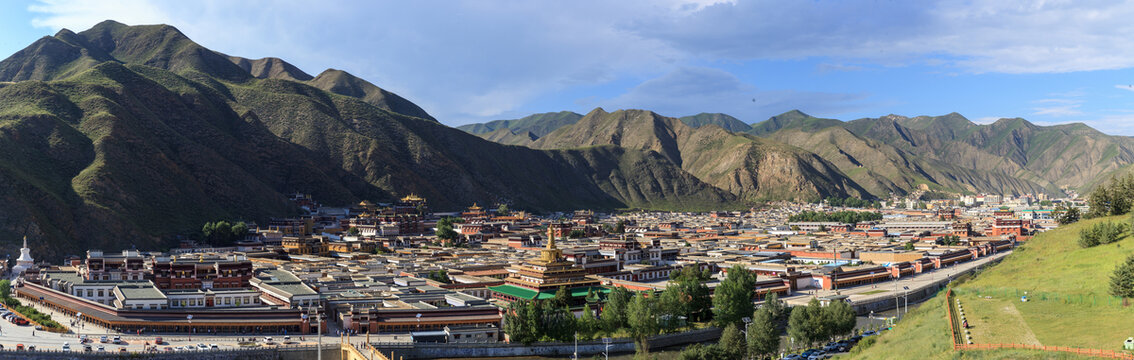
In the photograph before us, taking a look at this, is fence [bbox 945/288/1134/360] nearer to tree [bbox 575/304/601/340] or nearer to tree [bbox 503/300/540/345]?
tree [bbox 575/304/601/340]

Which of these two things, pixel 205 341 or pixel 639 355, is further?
pixel 205 341

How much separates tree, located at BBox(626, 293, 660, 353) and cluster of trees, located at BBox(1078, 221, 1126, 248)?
32920 mm

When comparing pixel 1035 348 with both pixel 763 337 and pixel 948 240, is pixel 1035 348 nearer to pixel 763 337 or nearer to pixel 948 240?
pixel 763 337

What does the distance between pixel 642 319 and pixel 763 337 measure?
35.5ft

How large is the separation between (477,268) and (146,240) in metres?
54.6

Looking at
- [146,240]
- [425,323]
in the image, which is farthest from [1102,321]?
[146,240]

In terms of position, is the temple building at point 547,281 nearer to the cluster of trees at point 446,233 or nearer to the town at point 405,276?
the town at point 405,276

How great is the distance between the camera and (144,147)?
150375 millimetres

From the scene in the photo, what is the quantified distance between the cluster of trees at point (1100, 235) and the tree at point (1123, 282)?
24.7 meters

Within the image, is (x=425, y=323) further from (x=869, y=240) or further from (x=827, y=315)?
(x=869, y=240)

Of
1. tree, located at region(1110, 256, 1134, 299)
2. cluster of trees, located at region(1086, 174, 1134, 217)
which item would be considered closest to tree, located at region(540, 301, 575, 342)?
tree, located at region(1110, 256, 1134, 299)

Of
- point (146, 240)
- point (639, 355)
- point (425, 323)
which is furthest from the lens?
point (146, 240)

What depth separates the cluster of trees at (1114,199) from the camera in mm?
84312

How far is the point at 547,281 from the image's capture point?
82062 mm
